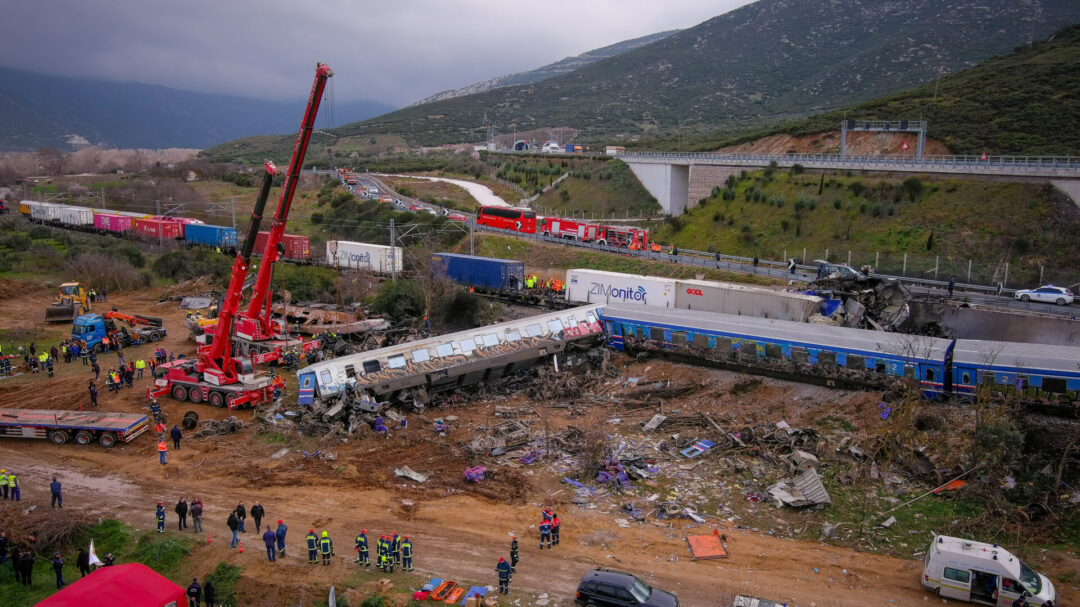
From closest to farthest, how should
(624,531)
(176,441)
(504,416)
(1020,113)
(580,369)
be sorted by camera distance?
(624,531) < (176,441) < (504,416) < (580,369) < (1020,113)

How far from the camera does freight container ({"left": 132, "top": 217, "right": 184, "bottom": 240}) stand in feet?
208

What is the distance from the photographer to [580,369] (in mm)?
30938

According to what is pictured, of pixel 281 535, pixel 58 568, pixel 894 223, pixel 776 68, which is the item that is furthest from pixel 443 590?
pixel 776 68

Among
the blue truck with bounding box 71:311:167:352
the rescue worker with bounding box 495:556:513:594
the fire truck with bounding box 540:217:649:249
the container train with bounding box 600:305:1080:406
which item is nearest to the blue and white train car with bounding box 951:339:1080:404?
the container train with bounding box 600:305:1080:406

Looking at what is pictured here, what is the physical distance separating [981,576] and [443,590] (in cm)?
1159

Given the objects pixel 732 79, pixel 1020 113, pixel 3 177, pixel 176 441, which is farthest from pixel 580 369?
pixel 732 79

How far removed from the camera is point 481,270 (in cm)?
4334

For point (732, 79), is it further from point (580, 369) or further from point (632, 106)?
point (580, 369)

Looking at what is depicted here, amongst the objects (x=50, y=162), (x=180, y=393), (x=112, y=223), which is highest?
(x=50, y=162)

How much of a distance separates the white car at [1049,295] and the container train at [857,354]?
902 cm

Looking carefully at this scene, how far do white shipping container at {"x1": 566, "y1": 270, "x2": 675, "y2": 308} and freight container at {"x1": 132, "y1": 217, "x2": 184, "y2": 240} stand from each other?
43.6 meters

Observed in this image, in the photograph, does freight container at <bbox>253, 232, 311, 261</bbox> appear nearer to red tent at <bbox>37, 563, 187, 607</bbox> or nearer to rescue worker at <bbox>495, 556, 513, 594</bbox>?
red tent at <bbox>37, 563, 187, 607</bbox>

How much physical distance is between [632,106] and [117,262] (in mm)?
137076

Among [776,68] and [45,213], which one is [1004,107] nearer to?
[45,213]
